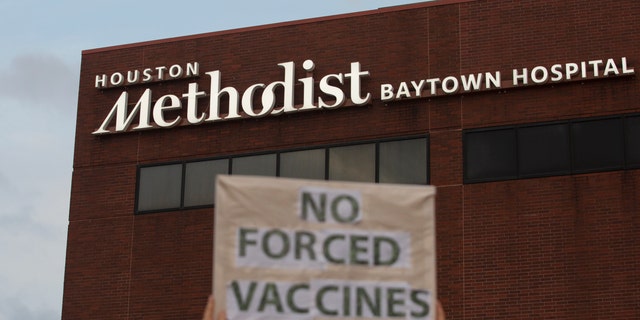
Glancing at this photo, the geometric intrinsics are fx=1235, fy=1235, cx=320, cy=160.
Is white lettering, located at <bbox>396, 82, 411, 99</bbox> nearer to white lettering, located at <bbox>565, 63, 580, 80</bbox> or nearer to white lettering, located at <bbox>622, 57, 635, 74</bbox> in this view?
white lettering, located at <bbox>565, 63, 580, 80</bbox>

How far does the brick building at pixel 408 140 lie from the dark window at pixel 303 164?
4 centimetres

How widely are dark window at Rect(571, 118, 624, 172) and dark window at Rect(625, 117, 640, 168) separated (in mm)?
142

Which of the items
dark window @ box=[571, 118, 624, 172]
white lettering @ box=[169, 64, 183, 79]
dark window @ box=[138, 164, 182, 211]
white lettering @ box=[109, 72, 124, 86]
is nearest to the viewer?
dark window @ box=[571, 118, 624, 172]

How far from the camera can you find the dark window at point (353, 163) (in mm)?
29656

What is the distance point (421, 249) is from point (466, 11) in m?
19.6

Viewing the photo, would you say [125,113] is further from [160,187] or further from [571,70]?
[571,70]

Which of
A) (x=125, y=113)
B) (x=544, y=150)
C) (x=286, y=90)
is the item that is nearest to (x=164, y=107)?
(x=125, y=113)

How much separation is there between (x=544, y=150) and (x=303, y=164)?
5929 millimetres

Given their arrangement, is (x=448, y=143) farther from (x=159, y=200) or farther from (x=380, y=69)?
(x=159, y=200)

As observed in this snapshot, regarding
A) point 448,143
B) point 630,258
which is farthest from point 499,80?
point 630,258

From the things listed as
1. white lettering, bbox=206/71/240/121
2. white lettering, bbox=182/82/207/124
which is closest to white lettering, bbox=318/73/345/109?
white lettering, bbox=206/71/240/121

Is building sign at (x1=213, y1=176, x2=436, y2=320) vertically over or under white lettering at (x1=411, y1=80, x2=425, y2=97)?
under

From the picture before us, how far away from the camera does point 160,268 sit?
30688 mm

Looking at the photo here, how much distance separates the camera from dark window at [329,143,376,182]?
2966 cm
